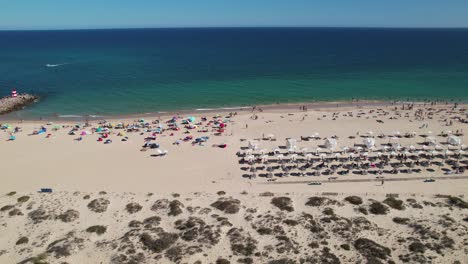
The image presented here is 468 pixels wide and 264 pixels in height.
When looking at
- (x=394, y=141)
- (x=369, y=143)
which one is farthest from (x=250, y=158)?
(x=394, y=141)

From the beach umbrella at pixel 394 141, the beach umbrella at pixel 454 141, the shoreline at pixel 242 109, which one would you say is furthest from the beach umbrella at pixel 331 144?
the shoreline at pixel 242 109

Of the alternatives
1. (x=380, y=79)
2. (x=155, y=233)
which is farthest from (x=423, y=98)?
(x=155, y=233)

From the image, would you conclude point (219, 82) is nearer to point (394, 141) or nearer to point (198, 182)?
point (394, 141)

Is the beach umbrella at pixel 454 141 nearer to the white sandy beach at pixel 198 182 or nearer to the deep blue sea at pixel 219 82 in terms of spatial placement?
the white sandy beach at pixel 198 182

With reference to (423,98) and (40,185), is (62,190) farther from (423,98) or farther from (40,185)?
(423,98)

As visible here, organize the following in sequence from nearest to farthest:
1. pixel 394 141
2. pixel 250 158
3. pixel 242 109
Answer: pixel 250 158, pixel 394 141, pixel 242 109

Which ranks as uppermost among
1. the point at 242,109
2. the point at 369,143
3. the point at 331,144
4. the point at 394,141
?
the point at 242,109

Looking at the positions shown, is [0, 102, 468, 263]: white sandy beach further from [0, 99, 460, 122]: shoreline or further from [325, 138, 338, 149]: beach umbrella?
[0, 99, 460, 122]: shoreline

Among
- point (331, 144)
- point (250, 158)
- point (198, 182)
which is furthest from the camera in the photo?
point (331, 144)
